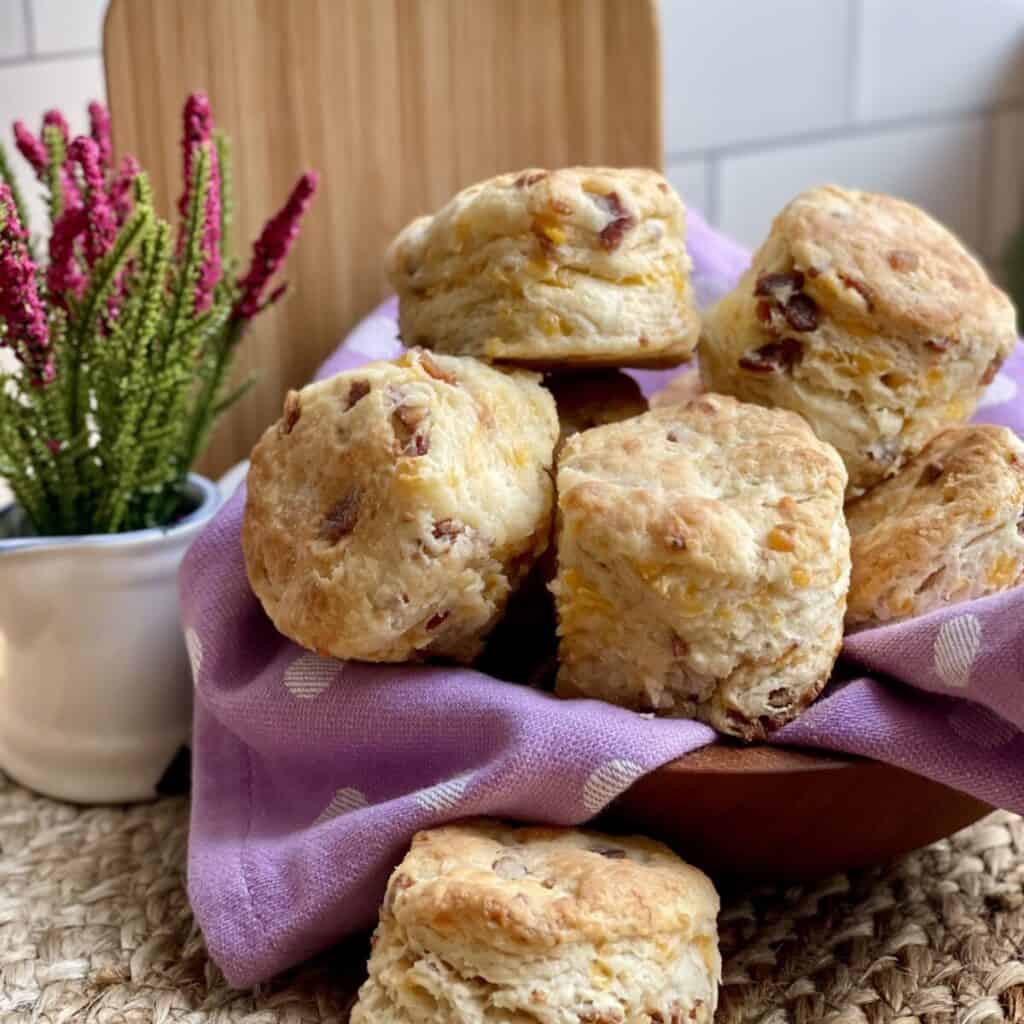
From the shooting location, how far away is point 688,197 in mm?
2609

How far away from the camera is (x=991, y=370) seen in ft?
3.97

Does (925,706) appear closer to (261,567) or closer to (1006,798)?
(1006,798)

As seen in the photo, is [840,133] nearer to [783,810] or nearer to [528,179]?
[528,179]

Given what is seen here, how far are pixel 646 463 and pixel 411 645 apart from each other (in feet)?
0.71

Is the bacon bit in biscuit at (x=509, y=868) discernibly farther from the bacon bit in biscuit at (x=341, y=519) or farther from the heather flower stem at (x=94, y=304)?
the heather flower stem at (x=94, y=304)

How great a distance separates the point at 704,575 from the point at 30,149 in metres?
0.75

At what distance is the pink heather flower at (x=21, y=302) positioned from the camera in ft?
3.85

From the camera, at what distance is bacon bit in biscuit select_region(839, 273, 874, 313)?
45.4 inches

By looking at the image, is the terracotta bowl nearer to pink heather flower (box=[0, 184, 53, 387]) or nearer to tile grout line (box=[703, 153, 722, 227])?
pink heather flower (box=[0, 184, 53, 387])

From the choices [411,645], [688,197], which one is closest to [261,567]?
[411,645]

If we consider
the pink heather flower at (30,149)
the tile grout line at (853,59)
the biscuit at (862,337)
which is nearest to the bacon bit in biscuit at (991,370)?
the biscuit at (862,337)

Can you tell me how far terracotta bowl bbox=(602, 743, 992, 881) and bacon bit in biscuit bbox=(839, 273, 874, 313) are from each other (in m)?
0.36

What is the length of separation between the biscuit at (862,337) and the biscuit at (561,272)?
0.07 m

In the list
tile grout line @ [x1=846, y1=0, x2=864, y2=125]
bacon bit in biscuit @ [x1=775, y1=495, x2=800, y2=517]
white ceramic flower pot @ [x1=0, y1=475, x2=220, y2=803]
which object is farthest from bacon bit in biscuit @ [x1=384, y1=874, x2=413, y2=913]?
tile grout line @ [x1=846, y1=0, x2=864, y2=125]
